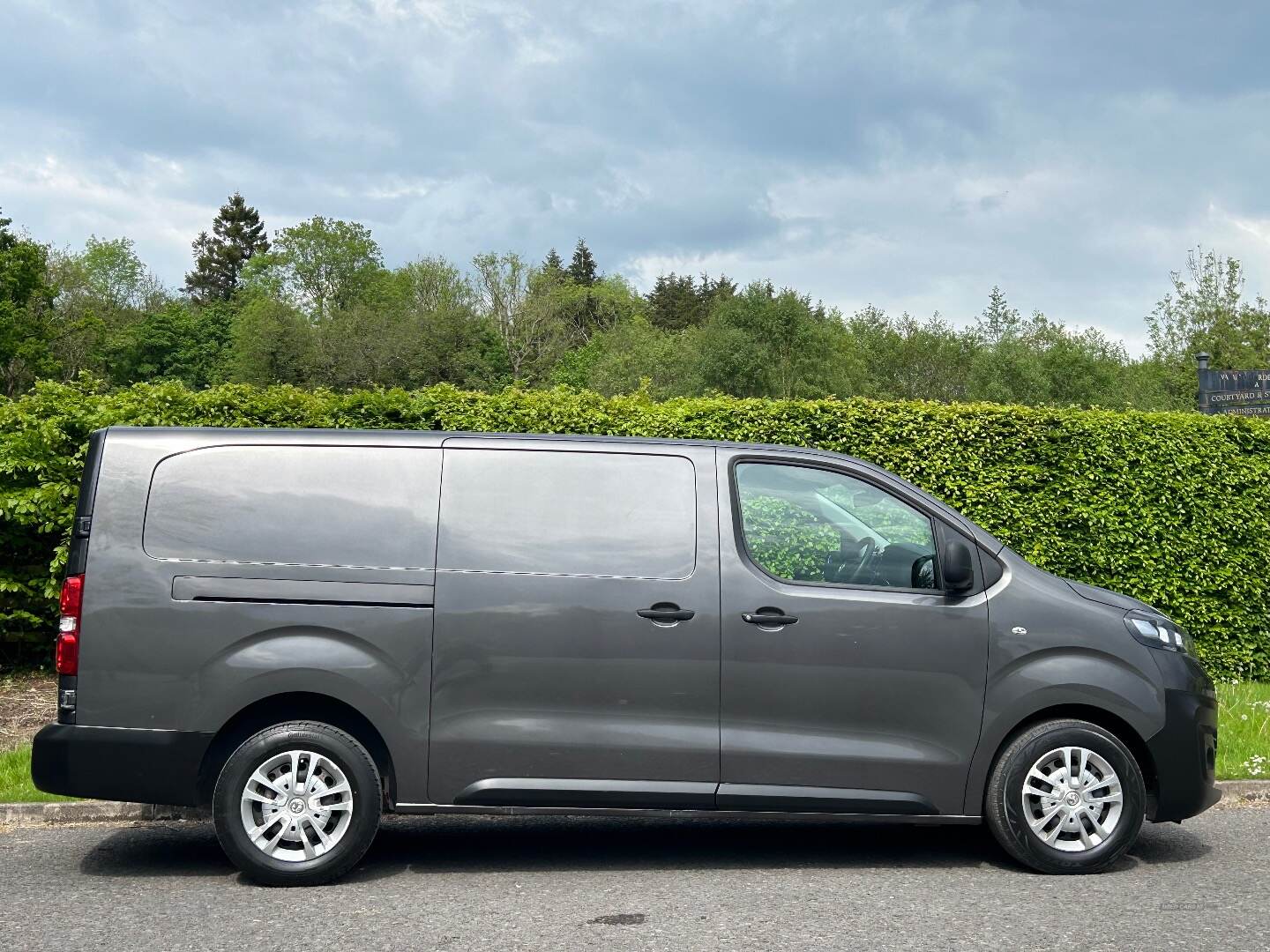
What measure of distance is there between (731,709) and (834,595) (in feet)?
2.36

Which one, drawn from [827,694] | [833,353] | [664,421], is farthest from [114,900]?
[833,353]

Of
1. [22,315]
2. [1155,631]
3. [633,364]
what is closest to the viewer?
[1155,631]

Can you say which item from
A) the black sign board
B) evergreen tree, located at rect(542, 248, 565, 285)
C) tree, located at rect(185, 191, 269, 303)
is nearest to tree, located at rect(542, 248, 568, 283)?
evergreen tree, located at rect(542, 248, 565, 285)

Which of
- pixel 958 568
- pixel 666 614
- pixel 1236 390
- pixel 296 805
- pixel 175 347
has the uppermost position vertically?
pixel 175 347

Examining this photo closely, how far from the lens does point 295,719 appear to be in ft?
18.6

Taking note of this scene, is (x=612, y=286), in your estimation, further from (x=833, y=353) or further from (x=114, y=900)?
(x=114, y=900)

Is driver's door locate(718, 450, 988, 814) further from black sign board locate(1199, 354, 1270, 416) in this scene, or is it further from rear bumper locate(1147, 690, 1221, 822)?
black sign board locate(1199, 354, 1270, 416)

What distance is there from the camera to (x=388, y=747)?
5.61m

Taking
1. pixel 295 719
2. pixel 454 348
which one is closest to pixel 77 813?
pixel 295 719

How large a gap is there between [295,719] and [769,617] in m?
2.22

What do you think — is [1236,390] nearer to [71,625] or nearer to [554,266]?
[71,625]

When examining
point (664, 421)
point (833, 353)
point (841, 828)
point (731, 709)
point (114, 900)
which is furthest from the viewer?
point (833, 353)

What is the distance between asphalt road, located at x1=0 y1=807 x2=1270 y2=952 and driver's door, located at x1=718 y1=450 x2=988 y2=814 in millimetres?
434

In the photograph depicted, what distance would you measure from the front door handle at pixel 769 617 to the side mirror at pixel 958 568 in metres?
0.75
